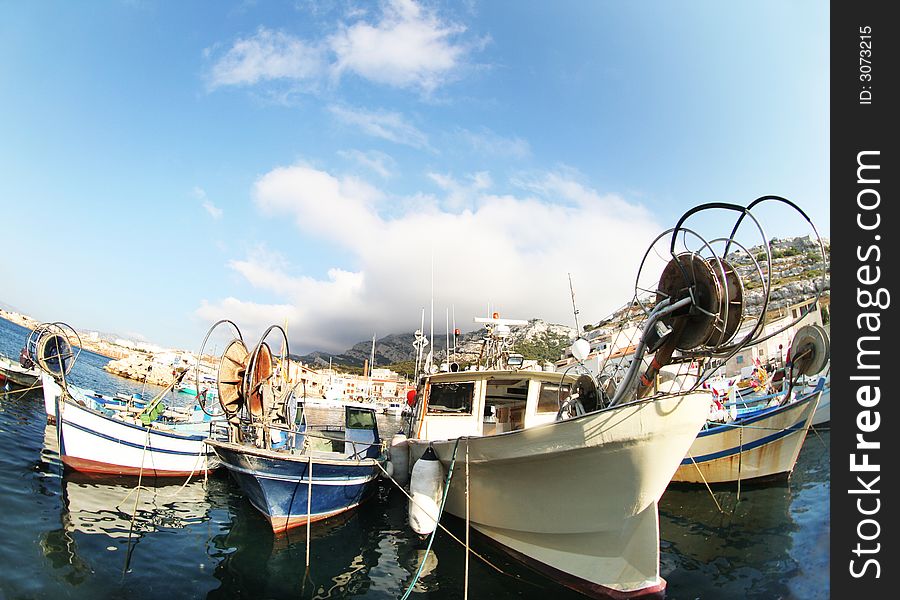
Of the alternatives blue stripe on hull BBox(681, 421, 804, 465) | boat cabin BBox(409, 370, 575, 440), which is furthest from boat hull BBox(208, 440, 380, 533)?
blue stripe on hull BBox(681, 421, 804, 465)

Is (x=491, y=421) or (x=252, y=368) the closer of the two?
(x=252, y=368)

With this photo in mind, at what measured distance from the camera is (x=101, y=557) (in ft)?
24.0

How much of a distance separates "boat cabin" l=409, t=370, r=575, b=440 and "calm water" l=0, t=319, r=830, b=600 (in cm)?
242

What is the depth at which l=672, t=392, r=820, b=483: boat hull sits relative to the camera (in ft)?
41.8

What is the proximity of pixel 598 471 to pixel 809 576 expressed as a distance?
445 cm

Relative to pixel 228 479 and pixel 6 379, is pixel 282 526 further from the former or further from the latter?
pixel 6 379

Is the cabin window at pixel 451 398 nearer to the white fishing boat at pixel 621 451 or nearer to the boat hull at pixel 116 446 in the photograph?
the white fishing boat at pixel 621 451

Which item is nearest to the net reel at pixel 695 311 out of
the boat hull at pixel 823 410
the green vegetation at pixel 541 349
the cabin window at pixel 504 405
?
the cabin window at pixel 504 405

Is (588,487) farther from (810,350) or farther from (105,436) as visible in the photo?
(105,436)

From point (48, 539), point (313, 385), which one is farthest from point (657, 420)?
point (313, 385)

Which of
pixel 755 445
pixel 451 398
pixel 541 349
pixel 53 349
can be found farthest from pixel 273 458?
pixel 541 349

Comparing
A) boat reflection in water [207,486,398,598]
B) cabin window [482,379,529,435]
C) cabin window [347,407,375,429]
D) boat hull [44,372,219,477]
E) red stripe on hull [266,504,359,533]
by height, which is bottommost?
boat reflection in water [207,486,398,598]

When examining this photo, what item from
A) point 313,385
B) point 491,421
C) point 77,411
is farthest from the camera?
point 313,385

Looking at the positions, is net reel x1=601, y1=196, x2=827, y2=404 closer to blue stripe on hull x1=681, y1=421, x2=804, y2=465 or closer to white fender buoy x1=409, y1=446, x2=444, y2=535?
white fender buoy x1=409, y1=446, x2=444, y2=535
